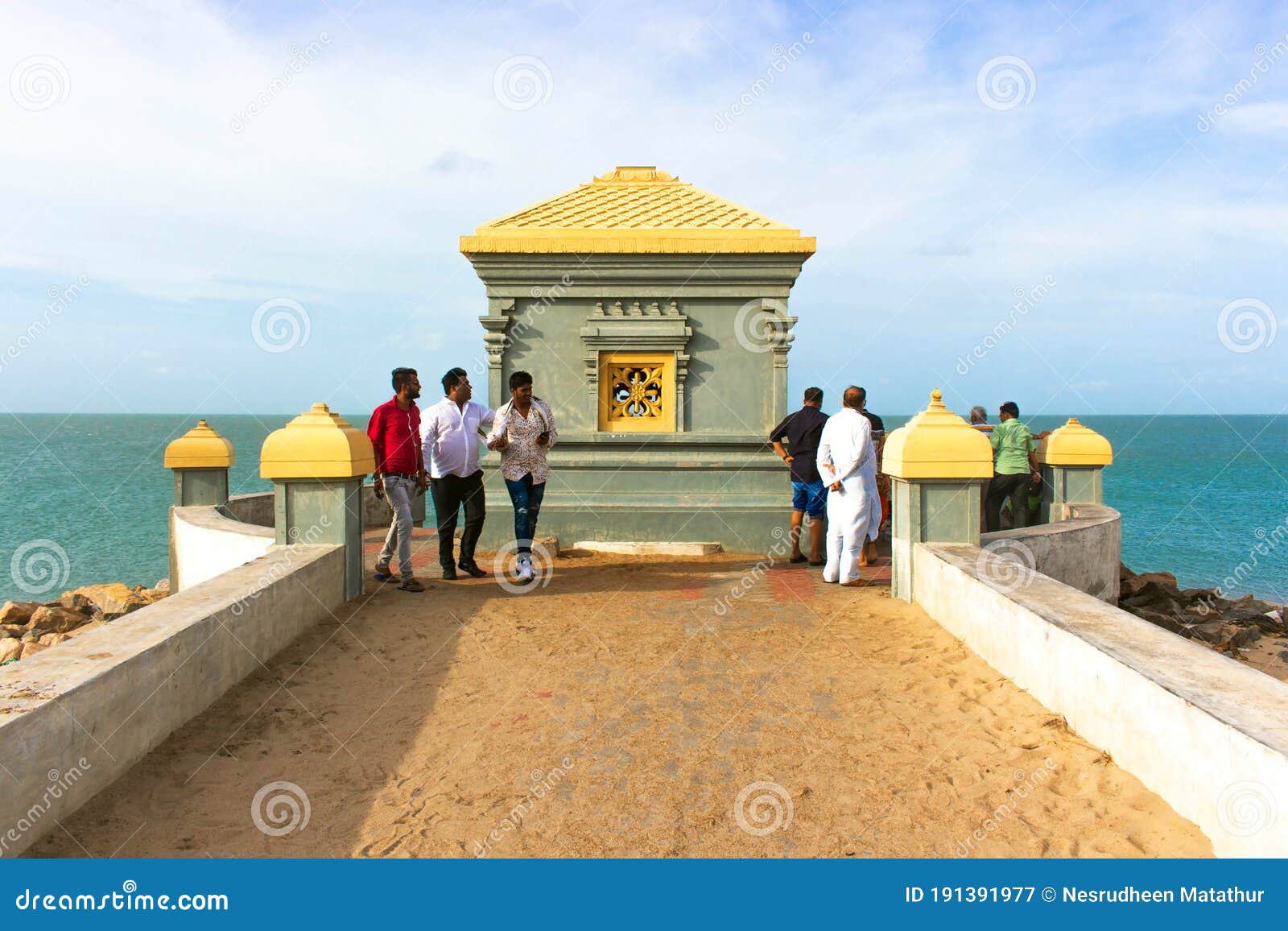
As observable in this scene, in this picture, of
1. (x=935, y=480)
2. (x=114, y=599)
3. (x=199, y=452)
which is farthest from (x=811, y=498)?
(x=114, y=599)

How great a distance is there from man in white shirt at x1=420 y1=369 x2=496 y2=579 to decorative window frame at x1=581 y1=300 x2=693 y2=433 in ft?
8.31

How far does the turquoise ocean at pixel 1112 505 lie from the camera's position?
25.1 metres

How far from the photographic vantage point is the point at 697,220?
9.75 meters

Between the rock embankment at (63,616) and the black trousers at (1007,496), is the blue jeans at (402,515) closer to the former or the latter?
the rock embankment at (63,616)

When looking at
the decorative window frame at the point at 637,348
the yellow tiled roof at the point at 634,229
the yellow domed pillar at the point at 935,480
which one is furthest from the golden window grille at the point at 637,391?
the yellow domed pillar at the point at 935,480

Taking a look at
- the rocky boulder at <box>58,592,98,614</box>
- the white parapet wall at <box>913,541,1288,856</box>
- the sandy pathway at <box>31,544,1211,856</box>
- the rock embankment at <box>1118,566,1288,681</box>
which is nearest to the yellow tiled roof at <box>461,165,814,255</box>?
the sandy pathway at <box>31,544,1211,856</box>

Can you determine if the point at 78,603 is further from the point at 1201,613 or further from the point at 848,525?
the point at 1201,613

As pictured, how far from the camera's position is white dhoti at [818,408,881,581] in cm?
701

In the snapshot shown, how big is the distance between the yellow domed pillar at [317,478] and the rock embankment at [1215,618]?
8.22 metres

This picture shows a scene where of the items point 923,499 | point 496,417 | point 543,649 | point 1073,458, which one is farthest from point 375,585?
point 1073,458

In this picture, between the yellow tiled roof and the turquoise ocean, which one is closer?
the yellow tiled roof

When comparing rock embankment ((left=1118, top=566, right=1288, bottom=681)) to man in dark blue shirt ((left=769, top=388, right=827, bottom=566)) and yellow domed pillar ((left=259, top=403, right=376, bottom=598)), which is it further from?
yellow domed pillar ((left=259, top=403, right=376, bottom=598))

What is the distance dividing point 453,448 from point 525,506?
775 mm

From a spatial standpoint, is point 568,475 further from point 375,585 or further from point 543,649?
point 543,649
